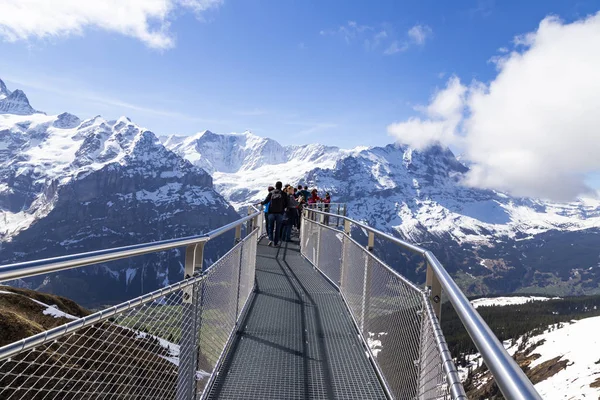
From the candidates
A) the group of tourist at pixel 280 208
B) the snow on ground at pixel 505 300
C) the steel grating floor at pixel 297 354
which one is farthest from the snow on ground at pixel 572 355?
the steel grating floor at pixel 297 354

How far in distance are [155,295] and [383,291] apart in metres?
3.17

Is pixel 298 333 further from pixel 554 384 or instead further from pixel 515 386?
pixel 554 384

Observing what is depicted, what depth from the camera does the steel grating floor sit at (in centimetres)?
473

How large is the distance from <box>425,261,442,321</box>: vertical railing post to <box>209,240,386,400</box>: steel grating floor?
5.99 feet

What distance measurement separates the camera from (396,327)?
468 centimetres

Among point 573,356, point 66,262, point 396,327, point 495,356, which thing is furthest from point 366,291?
point 573,356

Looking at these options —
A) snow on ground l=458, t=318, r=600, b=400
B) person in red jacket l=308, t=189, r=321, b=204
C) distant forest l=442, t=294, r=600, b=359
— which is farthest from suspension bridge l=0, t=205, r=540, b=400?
distant forest l=442, t=294, r=600, b=359

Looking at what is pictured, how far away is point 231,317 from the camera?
618 cm

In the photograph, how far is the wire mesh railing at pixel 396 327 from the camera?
2900 mm

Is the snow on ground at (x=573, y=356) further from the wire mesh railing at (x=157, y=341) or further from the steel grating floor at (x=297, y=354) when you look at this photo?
the wire mesh railing at (x=157, y=341)

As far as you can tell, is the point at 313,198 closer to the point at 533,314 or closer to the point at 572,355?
the point at 572,355

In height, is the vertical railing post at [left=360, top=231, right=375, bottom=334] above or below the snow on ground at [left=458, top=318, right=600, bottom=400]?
above

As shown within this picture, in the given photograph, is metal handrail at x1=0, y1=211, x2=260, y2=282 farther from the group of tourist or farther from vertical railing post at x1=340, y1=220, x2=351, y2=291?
the group of tourist

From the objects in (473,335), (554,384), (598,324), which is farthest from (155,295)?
(598,324)
